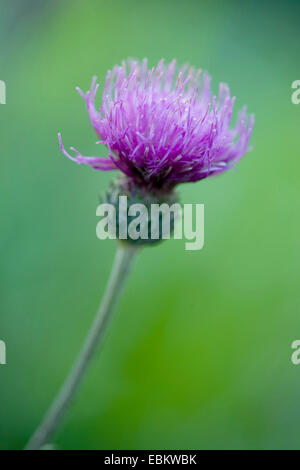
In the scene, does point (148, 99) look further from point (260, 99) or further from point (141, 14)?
point (141, 14)

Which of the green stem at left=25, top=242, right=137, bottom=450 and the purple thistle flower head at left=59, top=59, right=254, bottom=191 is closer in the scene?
the purple thistle flower head at left=59, top=59, right=254, bottom=191

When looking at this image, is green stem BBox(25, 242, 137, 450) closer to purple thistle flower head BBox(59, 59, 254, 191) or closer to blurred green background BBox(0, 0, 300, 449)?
purple thistle flower head BBox(59, 59, 254, 191)

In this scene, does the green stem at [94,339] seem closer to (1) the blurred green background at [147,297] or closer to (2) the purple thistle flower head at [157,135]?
(2) the purple thistle flower head at [157,135]

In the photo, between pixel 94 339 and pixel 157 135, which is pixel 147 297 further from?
pixel 157 135

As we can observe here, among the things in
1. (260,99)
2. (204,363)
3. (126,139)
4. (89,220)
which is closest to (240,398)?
(204,363)

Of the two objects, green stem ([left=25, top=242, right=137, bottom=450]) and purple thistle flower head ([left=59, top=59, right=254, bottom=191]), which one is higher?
purple thistle flower head ([left=59, top=59, right=254, bottom=191])

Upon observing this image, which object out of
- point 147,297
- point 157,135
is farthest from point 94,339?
point 147,297

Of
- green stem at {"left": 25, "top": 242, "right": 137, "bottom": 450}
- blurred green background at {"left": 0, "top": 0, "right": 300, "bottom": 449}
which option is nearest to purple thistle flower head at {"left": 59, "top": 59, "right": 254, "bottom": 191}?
green stem at {"left": 25, "top": 242, "right": 137, "bottom": 450}

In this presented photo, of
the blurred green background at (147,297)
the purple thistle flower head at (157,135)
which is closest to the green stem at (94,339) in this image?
the purple thistle flower head at (157,135)
